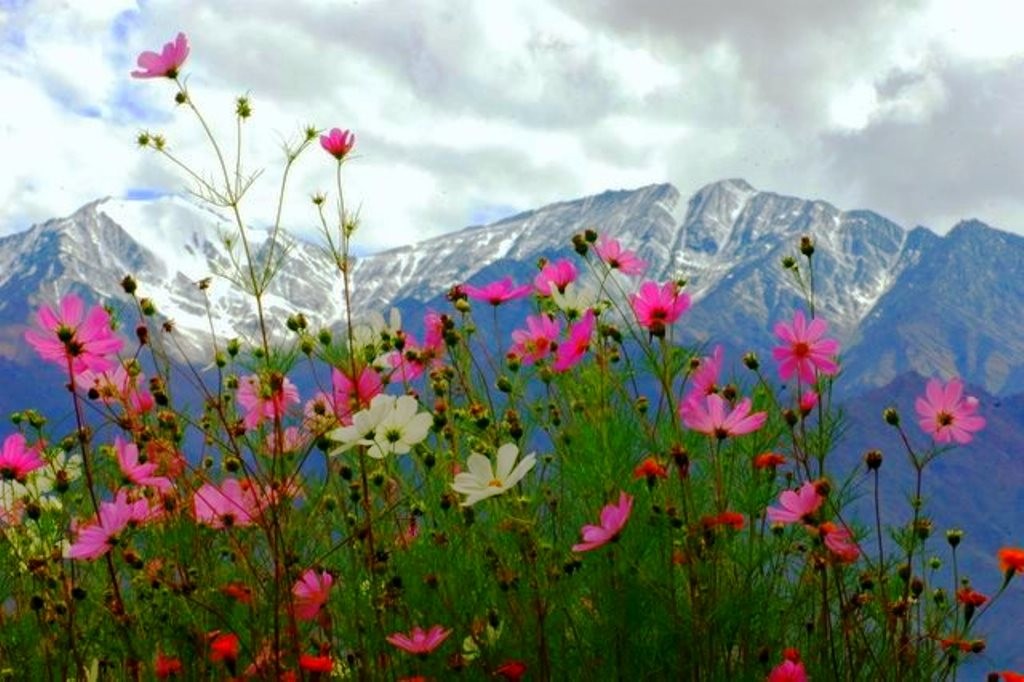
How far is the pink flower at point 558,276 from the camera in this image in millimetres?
2723

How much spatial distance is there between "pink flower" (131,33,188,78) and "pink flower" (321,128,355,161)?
302mm

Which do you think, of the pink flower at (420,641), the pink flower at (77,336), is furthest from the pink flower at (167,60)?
the pink flower at (420,641)

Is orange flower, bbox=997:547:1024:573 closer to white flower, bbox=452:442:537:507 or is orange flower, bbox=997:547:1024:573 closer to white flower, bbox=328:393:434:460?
white flower, bbox=452:442:537:507

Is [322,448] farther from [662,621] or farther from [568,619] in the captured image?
[662,621]

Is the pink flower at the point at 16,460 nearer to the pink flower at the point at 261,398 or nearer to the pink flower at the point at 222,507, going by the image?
the pink flower at the point at 222,507

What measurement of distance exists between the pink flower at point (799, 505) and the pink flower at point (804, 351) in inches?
14.4

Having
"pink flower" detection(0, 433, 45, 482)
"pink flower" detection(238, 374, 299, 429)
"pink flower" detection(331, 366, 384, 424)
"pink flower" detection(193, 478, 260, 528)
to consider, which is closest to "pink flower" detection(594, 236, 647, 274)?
"pink flower" detection(331, 366, 384, 424)

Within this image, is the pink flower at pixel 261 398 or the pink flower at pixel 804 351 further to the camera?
the pink flower at pixel 804 351

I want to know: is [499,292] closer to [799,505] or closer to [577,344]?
[577,344]

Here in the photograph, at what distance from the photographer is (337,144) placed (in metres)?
2.25

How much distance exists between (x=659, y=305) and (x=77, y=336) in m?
1.07

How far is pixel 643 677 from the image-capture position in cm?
206

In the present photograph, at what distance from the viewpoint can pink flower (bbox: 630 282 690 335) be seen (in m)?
2.14

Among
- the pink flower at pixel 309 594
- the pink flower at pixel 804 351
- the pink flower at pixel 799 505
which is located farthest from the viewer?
the pink flower at pixel 804 351
